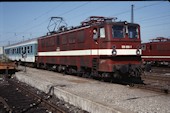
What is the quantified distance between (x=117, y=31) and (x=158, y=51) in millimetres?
20156

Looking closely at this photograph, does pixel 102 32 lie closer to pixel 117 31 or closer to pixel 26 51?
pixel 117 31

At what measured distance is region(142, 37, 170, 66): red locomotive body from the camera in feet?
103

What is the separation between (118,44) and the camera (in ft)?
45.8

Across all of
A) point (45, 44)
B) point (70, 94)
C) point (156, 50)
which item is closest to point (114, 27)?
point (70, 94)

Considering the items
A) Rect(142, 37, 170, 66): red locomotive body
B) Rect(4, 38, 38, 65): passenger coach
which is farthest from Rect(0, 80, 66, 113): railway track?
Rect(142, 37, 170, 66): red locomotive body

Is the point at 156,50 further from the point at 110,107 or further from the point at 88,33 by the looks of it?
the point at 110,107

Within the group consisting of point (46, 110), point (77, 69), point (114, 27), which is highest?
point (114, 27)

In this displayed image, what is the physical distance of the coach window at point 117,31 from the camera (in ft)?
46.2

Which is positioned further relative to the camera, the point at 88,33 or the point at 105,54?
the point at 88,33

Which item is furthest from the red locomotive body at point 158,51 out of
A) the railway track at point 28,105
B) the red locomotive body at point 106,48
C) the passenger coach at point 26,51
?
the railway track at point 28,105

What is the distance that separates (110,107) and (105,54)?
6308 mm

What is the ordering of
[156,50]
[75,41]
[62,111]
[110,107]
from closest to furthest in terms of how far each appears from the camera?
[110,107] → [62,111] → [75,41] → [156,50]

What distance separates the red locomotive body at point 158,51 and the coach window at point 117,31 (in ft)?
54.6

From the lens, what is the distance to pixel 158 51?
108 ft
